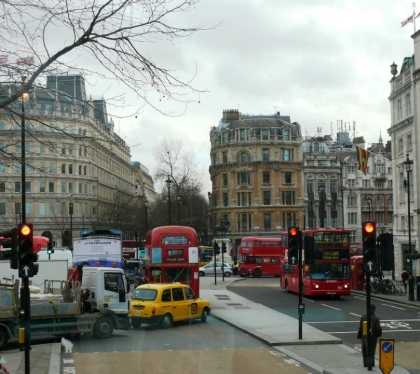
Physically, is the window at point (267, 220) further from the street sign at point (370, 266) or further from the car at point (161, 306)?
the street sign at point (370, 266)

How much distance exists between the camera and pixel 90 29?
35.8 ft

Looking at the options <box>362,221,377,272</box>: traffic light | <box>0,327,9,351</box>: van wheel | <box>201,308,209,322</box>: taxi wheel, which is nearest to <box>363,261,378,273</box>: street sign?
<box>362,221,377,272</box>: traffic light

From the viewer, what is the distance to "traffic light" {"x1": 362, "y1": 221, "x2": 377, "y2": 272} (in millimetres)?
16109

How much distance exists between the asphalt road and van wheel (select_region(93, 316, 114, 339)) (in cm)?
732

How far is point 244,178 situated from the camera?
94.3 meters

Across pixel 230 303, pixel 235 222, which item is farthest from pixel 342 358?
pixel 235 222

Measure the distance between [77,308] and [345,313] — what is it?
1369 centimetres

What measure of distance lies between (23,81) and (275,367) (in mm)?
9208

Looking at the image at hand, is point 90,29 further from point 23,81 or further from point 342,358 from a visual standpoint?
point 342,358

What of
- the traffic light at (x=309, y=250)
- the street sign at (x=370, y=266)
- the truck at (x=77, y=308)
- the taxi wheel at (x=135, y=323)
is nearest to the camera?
the street sign at (x=370, y=266)

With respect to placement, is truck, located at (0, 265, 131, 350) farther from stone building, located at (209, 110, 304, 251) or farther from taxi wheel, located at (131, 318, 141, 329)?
stone building, located at (209, 110, 304, 251)

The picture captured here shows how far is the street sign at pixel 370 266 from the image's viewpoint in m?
16.1

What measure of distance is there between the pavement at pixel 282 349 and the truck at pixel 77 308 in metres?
0.66

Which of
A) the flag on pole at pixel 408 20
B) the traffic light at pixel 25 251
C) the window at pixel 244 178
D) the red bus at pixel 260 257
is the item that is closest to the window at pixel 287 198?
the window at pixel 244 178
